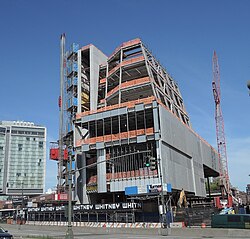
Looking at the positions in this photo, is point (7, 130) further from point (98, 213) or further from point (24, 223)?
point (98, 213)

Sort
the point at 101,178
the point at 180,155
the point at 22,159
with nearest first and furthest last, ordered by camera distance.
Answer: the point at 101,178 → the point at 180,155 → the point at 22,159

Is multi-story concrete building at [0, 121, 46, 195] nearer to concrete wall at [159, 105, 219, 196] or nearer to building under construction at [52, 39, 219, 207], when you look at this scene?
building under construction at [52, 39, 219, 207]

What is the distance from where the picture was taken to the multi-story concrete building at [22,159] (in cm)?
18638

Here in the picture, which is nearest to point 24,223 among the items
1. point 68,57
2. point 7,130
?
point 68,57

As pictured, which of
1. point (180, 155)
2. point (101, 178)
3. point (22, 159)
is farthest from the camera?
point (22, 159)

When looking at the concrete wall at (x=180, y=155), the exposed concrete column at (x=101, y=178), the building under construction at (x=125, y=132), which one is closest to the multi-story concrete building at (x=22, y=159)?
the building under construction at (x=125, y=132)

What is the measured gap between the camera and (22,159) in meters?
192

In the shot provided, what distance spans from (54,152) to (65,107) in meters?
12.8

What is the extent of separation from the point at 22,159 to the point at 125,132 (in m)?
147

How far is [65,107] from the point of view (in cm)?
8500

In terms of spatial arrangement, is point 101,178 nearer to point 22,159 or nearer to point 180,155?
point 180,155

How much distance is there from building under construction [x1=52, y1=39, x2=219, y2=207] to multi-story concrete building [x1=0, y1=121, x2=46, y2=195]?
117m

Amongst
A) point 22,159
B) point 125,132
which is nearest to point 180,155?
point 125,132

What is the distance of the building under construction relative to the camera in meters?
55.9
